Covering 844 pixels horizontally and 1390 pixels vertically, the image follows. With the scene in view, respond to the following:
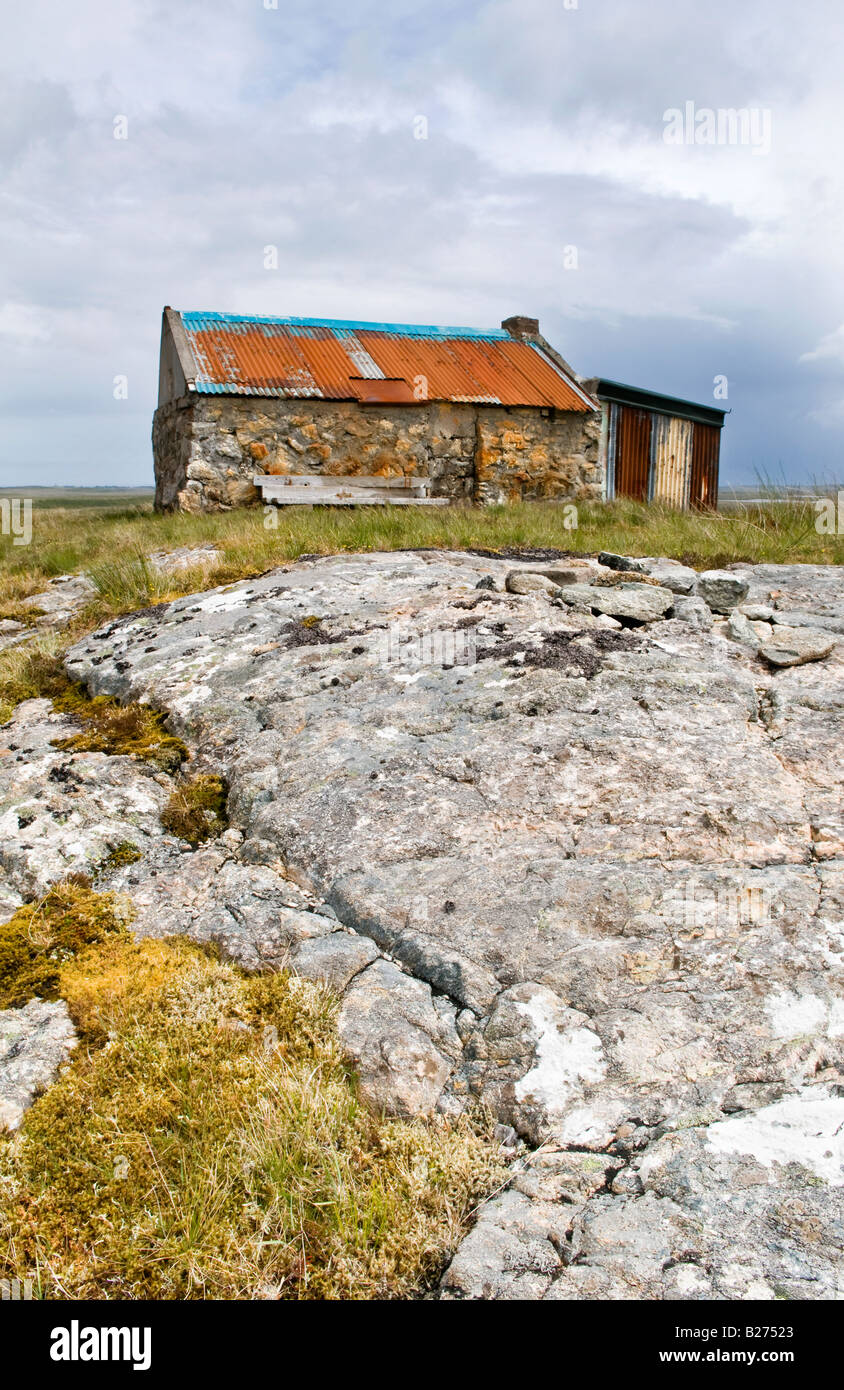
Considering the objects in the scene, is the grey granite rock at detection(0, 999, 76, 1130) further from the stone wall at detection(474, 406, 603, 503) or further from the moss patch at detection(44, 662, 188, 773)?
the stone wall at detection(474, 406, 603, 503)

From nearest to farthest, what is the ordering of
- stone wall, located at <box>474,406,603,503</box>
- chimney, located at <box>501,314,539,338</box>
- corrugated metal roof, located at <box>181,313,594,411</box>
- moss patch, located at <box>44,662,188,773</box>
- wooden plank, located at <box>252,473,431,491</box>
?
moss patch, located at <box>44,662,188,773</box>, wooden plank, located at <box>252,473,431,491</box>, corrugated metal roof, located at <box>181,313,594,411</box>, stone wall, located at <box>474,406,603,503</box>, chimney, located at <box>501,314,539,338</box>

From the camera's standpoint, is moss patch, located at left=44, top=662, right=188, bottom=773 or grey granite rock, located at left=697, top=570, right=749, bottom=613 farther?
grey granite rock, located at left=697, top=570, right=749, bottom=613

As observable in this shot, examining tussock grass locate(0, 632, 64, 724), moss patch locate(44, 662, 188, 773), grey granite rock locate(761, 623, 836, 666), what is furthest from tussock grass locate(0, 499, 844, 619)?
grey granite rock locate(761, 623, 836, 666)

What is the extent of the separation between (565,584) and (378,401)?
10.7 meters

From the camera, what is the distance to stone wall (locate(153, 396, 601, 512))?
47.7ft

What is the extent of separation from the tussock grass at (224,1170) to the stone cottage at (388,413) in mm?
12863

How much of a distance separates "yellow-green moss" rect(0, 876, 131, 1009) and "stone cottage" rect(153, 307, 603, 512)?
39.5 feet

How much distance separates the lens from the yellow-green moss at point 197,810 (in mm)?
3664

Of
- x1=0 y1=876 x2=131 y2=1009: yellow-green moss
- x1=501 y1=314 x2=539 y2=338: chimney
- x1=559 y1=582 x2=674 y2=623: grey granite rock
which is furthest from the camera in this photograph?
x1=501 y1=314 x2=539 y2=338: chimney

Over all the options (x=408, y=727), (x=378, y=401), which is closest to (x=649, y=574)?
(x=408, y=727)

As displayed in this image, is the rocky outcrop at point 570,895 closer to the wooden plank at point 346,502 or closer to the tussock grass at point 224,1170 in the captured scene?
the tussock grass at point 224,1170

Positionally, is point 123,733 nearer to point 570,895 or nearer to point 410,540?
point 570,895
